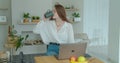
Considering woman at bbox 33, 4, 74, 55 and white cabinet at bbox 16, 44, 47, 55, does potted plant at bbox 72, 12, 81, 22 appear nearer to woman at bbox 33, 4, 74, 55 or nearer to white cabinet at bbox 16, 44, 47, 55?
white cabinet at bbox 16, 44, 47, 55

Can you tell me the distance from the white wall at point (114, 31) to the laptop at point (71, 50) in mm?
980

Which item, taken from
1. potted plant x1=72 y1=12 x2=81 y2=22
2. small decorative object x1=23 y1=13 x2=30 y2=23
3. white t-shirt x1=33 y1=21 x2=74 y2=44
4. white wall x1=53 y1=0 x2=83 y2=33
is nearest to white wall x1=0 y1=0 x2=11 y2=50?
small decorative object x1=23 y1=13 x2=30 y2=23

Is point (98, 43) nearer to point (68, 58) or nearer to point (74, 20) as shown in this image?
point (74, 20)

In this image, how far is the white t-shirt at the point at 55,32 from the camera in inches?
115

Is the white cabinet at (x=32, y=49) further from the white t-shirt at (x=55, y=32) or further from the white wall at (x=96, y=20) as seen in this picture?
the white t-shirt at (x=55, y=32)

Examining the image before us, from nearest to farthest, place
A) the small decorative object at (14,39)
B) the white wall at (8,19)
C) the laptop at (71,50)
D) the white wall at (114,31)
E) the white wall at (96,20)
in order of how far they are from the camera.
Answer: the laptop at (71,50), the white wall at (114,31), the white wall at (96,20), the small decorative object at (14,39), the white wall at (8,19)

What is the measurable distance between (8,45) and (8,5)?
111 centimetres

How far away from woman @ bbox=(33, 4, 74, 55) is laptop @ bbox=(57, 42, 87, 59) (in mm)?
615

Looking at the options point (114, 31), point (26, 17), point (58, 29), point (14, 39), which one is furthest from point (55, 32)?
point (26, 17)

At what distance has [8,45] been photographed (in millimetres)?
4805

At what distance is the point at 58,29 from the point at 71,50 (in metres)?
0.72

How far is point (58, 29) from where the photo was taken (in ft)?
9.67

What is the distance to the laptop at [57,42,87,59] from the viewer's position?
224cm

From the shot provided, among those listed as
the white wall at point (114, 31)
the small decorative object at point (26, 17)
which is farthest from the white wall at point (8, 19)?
the white wall at point (114, 31)
